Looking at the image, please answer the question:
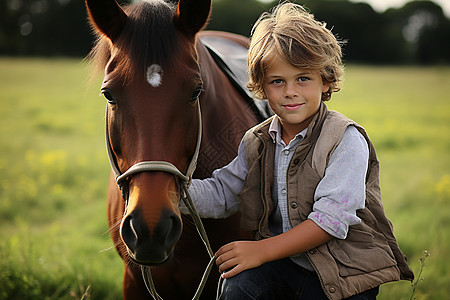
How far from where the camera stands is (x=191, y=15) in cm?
183

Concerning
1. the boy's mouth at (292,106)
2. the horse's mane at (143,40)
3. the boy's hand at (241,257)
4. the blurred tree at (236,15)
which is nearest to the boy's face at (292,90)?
the boy's mouth at (292,106)

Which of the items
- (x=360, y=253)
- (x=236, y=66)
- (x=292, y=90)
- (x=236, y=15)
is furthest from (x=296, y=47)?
(x=236, y=15)

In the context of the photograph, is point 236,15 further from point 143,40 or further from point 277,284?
point 277,284

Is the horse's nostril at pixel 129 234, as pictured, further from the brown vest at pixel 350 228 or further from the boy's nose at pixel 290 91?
the boy's nose at pixel 290 91

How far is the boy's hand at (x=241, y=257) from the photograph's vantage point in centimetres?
165

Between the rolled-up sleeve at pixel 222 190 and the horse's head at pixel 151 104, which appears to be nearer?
the horse's head at pixel 151 104

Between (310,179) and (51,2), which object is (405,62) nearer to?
(51,2)

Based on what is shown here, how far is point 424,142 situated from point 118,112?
30.1 feet

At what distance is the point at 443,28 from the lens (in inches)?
1786

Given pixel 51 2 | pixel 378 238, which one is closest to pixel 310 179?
pixel 378 238

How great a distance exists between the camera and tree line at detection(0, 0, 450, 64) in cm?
3403

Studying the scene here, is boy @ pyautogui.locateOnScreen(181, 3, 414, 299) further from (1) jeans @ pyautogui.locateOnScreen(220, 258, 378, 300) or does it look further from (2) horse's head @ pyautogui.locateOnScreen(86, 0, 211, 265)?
(2) horse's head @ pyautogui.locateOnScreen(86, 0, 211, 265)

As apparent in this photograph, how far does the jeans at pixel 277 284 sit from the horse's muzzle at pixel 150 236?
33 cm

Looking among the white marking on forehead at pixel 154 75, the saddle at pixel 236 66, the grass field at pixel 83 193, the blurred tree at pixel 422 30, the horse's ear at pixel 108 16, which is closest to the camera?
the white marking on forehead at pixel 154 75
